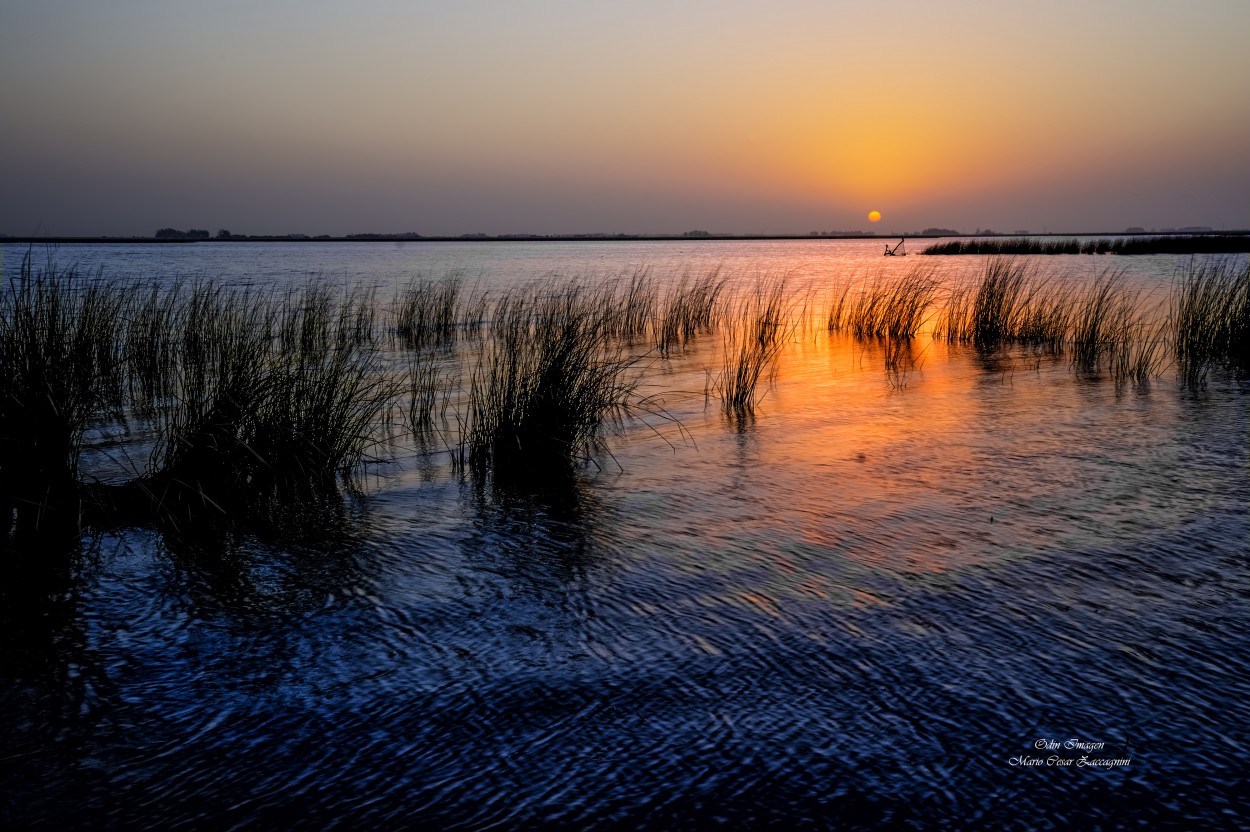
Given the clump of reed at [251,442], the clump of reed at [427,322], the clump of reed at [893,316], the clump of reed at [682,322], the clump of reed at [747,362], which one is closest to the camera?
the clump of reed at [251,442]

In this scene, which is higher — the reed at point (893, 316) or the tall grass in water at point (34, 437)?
the reed at point (893, 316)

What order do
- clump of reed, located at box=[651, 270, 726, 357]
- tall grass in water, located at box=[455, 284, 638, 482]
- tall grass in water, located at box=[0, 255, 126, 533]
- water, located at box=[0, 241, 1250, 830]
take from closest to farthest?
water, located at box=[0, 241, 1250, 830], tall grass in water, located at box=[0, 255, 126, 533], tall grass in water, located at box=[455, 284, 638, 482], clump of reed, located at box=[651, 270, 726, 357]

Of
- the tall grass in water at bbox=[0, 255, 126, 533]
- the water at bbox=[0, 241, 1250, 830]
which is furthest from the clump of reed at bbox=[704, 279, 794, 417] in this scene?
the tall grass in water at bbox=[0, 255, 126, 533]

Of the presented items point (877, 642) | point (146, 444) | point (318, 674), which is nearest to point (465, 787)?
point (318, 674)

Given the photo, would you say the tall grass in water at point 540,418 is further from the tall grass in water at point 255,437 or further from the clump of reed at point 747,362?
the clump of reed at point 747,362

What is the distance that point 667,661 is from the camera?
135 inches

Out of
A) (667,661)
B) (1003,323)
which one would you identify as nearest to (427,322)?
(1003,323)

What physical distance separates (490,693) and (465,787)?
0.58 m

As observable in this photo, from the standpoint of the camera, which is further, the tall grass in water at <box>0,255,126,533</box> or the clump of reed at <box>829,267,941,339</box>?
the clump of reed at <box>829,267,941,339</box>

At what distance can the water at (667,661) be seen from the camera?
2.58m

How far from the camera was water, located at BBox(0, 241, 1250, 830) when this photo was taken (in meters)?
2.58

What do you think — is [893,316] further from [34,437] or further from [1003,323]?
Result: [34,437]

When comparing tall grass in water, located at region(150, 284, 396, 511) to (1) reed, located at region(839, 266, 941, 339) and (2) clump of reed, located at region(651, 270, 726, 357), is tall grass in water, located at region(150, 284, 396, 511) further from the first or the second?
(1) reed, located at region(839, 266, 941, 339)

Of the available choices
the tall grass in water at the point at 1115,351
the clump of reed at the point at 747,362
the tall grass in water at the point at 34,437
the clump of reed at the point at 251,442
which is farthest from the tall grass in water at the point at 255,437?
the tall grass in water at the point at 1115,351
